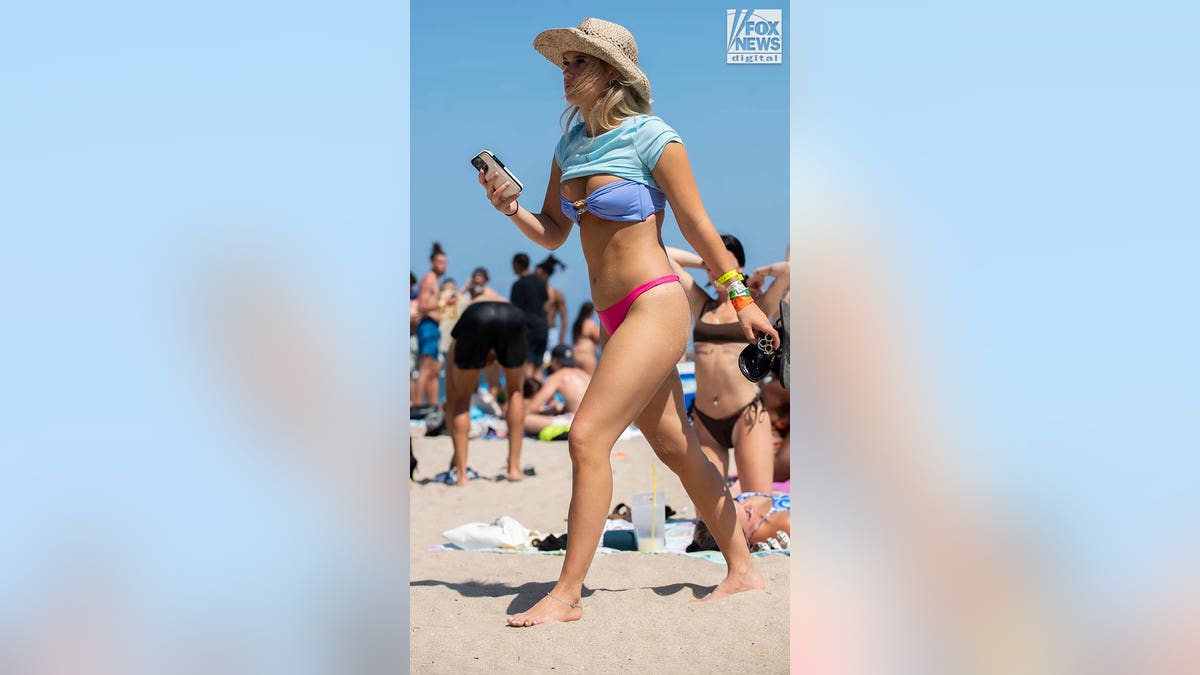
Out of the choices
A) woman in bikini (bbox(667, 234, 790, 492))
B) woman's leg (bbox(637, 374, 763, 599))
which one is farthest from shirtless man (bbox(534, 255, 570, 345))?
woman's leg (bbox(637, 374, 763, 599))

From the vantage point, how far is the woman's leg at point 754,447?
206 inches

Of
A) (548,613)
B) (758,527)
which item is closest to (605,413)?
(548,613)

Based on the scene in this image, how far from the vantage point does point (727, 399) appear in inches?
208

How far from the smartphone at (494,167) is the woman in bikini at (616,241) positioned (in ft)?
0.05

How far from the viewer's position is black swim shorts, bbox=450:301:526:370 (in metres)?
7.53

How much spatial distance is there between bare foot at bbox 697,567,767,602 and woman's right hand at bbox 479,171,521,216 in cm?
140

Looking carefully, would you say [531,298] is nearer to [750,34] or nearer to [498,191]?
[750,34]

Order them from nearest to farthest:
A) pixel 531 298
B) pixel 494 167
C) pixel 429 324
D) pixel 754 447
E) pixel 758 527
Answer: pixel 494 167 → pixel 758 527 → pixel 754 447 → pixel 531 298 → pixel 429 324

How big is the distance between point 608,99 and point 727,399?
2346mm

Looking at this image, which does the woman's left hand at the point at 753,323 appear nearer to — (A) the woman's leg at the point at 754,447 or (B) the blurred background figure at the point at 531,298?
(A) the woman's leg at the point at 754,447
